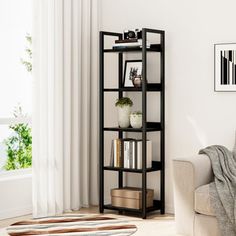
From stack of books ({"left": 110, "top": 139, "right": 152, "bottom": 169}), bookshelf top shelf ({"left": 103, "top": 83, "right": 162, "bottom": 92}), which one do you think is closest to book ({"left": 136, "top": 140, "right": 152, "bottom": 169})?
stack of books ({"left": 110, "top": 139, "right": 152, "bottom": 169})

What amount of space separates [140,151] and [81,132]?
2.51ft

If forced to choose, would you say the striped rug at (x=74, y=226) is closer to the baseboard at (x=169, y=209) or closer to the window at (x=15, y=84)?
the baseboard at (x=169, y=209)

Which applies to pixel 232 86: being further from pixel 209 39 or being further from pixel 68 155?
pixel 68 155

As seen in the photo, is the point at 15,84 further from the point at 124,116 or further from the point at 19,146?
the point at 124,116

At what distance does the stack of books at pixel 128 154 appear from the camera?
5629mm

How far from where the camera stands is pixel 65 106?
5832mm

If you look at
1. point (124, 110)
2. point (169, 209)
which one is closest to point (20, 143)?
point (124, 110)

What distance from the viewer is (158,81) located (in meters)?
5.88

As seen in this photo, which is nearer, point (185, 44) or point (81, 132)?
point (185, 44)

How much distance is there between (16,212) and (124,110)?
1.40m

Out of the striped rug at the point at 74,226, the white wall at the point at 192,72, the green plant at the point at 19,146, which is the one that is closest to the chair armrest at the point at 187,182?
the striped rug at the point at 74,226

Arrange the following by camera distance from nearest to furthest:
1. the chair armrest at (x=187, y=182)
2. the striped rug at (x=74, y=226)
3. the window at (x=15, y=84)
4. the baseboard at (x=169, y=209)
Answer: the chair armrest at (x=187, y=182), the striped rug at (x=74, y=226), the window at (x=15, y=84), the baseboard at (x=169, y=209)

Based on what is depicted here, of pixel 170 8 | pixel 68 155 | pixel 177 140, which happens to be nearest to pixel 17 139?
pixel 68 155

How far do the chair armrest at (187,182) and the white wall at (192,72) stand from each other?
2.52 feet
